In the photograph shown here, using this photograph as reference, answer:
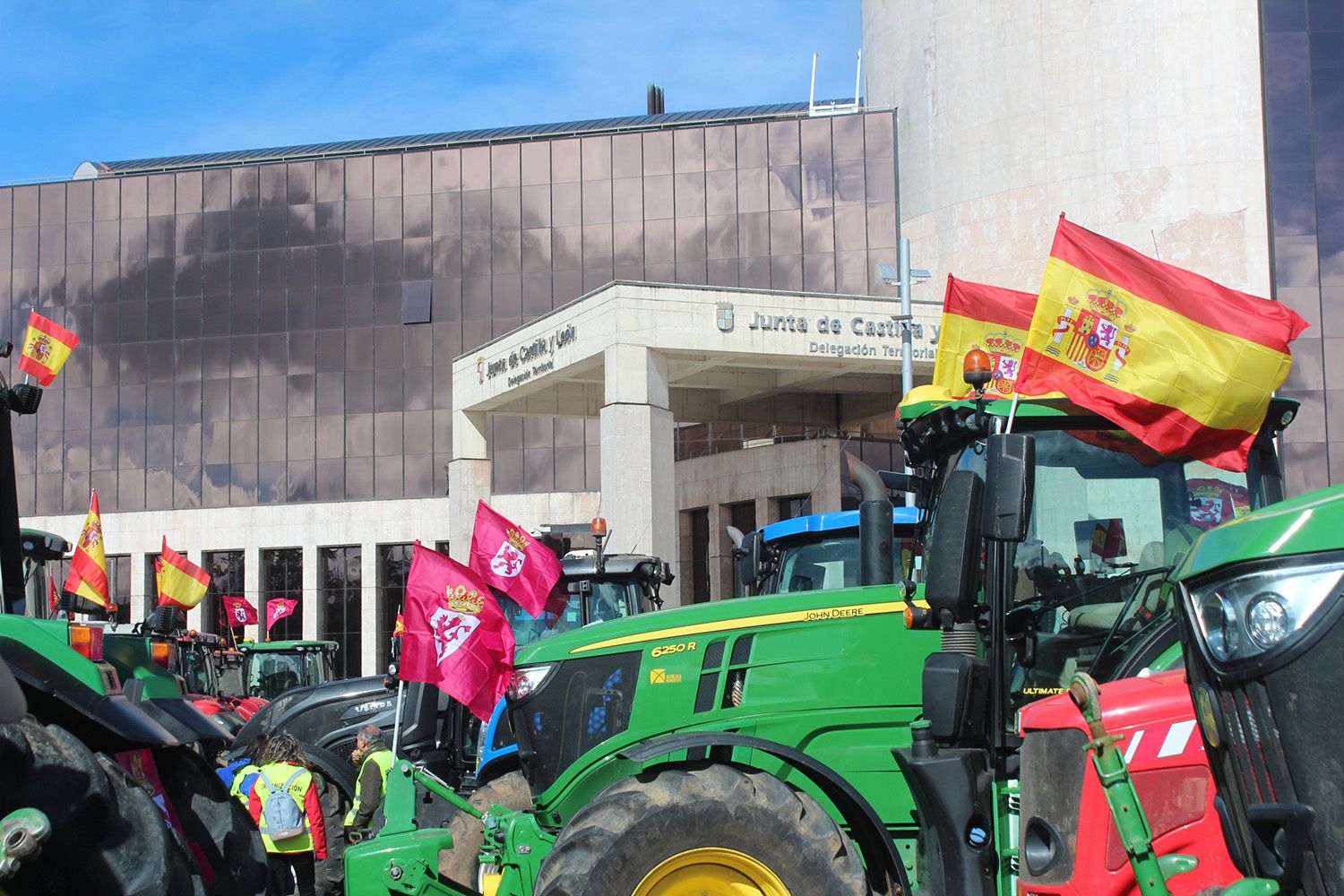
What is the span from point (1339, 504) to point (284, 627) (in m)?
47.8

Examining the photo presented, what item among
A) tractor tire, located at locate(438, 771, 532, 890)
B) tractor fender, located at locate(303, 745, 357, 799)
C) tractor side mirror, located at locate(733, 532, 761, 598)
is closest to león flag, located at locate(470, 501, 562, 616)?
tractor side mirror, located at locate(733, 532, 761, 598)

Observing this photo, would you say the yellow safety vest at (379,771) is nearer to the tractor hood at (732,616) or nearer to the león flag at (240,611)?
the tractor hood at (732,616)

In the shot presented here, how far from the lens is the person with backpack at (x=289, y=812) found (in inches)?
382

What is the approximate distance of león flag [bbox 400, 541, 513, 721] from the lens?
28.5ft

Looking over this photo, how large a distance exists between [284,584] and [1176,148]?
3248 cm

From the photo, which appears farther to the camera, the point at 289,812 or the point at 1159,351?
the point at 289,812

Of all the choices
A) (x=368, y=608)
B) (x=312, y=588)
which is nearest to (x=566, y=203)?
(x=368, y=608)

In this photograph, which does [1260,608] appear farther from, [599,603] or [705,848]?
[599,603]

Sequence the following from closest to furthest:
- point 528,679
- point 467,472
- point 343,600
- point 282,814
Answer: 1. point 528,679
2. point 282,814
3. point 467,472
4. point 343,600

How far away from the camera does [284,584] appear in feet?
159

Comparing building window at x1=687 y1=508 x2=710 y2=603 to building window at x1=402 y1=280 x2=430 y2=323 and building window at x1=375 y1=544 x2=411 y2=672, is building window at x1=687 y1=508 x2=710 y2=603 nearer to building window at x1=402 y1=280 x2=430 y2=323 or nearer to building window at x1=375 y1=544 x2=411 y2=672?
building window at x1=375 y1=544 x2=411 y2=672

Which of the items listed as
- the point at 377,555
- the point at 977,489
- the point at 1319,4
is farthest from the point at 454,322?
the point at 977,489

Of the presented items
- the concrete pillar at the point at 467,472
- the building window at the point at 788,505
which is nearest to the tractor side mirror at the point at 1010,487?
the concrete pillar at the point at 467,472

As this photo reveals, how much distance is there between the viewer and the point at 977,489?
5.30m
